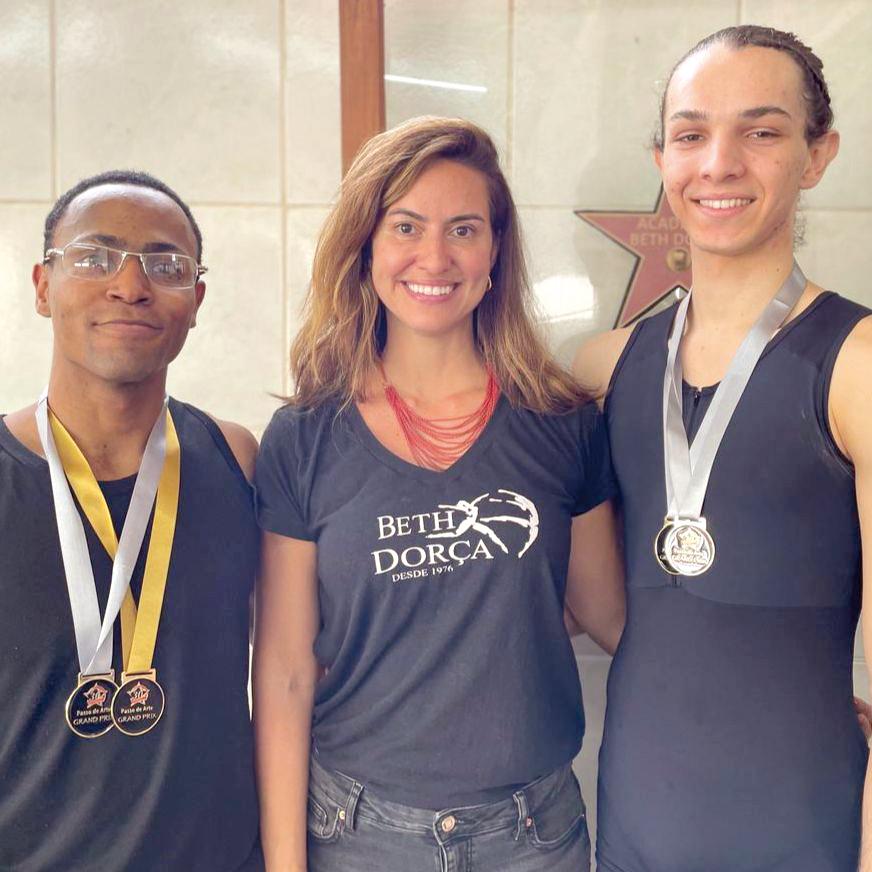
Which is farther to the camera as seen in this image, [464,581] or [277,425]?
[277,425]

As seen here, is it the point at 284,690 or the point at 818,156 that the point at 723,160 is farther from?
the point at 284,690

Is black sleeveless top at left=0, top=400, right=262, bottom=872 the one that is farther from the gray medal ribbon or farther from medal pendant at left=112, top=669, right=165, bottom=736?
the gray medal ribbon

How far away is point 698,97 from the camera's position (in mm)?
1398

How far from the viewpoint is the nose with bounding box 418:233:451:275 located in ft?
4.79

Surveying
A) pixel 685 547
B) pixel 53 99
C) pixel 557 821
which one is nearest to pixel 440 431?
pixel 685 547

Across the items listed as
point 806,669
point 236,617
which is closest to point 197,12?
point 236,617

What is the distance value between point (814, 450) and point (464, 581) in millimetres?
528

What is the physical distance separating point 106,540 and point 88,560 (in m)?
0.04

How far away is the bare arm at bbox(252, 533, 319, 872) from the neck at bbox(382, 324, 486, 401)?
1.06ft

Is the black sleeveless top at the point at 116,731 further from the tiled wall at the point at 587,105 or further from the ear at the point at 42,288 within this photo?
the tiled wall at the point at 587,105

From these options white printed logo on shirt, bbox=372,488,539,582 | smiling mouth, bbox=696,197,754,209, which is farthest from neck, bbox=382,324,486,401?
smiling mouth, bbox=696,197,754,209

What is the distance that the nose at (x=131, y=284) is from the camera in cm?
138

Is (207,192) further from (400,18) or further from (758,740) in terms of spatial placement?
(758,740)

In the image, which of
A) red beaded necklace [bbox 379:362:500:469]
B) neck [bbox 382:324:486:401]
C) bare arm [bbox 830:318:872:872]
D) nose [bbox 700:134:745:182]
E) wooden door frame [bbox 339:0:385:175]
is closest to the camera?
bare arm [bbox 830:318:872:872]
